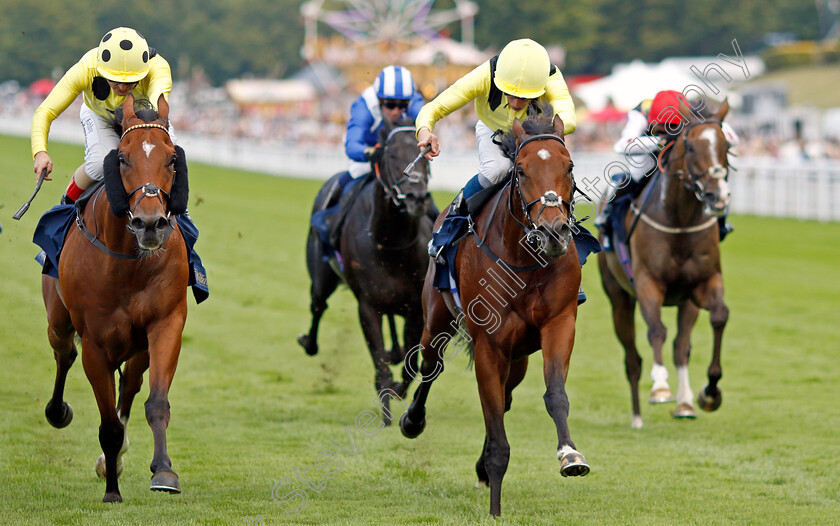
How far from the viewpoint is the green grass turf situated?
240 inches

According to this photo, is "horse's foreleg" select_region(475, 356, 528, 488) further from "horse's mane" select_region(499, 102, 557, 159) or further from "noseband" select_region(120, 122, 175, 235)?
"noseband" select_region(120, 122, 175, 235)

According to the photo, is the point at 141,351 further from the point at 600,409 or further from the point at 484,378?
the point at 600,409

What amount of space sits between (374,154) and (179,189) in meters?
3.20

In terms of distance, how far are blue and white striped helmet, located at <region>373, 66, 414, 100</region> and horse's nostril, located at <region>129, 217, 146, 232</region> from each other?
12.9 ft

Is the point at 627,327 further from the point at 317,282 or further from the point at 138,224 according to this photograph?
the point at 138,224

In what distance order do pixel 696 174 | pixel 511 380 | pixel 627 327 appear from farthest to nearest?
pixel 627 327
pixel 696 174
pixel 511 380

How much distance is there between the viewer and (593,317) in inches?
603

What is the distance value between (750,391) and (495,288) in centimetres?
550

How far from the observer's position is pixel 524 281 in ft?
19.2

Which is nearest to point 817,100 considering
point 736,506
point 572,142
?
point 572,142

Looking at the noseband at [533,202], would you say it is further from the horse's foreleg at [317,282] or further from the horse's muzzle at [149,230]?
the horse's foreleg at [317,282]

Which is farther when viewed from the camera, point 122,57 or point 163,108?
point 122,57

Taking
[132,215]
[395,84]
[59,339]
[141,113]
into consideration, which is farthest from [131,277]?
[395,84]

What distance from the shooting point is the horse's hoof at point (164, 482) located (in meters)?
5.39
